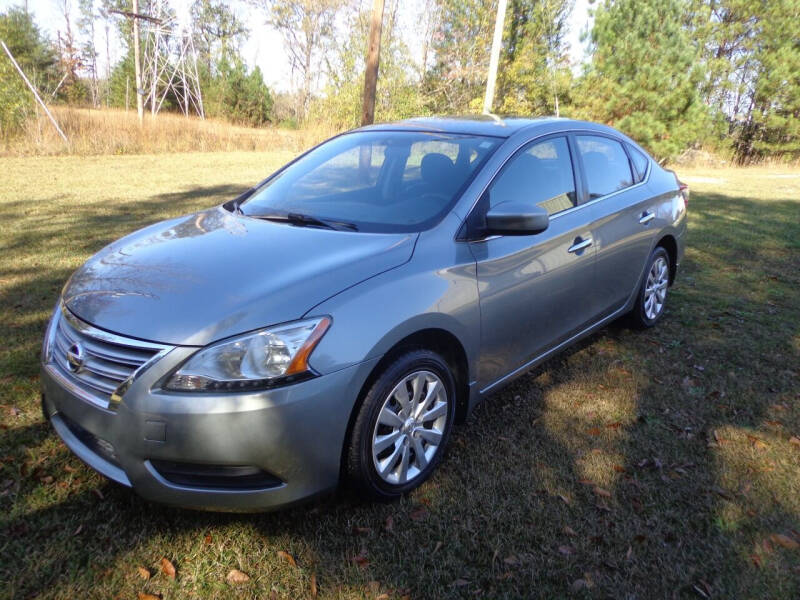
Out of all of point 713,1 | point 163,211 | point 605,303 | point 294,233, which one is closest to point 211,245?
point 294,233

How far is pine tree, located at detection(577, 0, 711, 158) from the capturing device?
68.0 ft

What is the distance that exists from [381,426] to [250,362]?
685mm

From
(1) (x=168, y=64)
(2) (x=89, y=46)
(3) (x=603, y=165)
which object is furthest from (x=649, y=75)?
(2) (x=89, y=46)

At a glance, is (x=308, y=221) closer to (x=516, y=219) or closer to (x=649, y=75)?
(x=516, y=219)

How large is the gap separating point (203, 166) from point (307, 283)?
1458 centimetres

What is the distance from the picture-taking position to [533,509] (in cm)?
268

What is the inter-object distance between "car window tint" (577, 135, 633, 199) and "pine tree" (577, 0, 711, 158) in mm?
18759

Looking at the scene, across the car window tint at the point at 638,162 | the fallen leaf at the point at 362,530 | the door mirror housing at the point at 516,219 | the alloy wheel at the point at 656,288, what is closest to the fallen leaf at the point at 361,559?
the fallen leaf at the point at 362,530

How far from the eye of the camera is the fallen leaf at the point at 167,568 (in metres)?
2.24

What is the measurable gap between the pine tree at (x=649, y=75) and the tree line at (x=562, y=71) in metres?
0.04

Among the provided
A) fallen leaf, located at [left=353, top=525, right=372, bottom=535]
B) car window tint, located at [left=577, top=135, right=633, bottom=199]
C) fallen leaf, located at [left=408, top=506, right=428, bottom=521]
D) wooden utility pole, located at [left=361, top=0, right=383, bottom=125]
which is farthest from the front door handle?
wooden utility pole, located at [left=361, top=0, right=383, bottom=125]

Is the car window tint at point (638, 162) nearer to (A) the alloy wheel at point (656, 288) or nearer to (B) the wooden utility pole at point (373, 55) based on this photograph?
(A) the alloy wheel at point (656, 288)

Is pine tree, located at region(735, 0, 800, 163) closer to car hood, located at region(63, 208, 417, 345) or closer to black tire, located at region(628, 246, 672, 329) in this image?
black tire, located at region(628, 246, 672, 329)

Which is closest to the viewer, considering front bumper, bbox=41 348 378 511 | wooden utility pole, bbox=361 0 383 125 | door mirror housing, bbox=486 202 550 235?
front bumper, bbox=41 348 378 511
